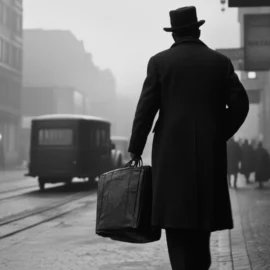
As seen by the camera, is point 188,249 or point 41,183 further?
A: point 41,183

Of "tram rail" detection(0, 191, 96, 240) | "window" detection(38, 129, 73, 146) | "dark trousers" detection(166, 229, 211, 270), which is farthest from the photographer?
"window" detection(38, 129, 73, 146)

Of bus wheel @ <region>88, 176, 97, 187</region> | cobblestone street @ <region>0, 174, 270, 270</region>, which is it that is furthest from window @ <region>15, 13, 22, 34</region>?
cobblestone street @ <region>0, 174, 270, 270</region>

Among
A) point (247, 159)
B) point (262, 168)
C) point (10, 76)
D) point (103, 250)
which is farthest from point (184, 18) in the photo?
point (10, 76)

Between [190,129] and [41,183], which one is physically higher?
[190,129]

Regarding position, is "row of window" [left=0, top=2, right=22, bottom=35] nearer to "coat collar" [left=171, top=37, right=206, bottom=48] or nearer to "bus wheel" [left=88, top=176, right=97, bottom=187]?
"bus wheel" [left=88, top=176, right=97, bottom=187]

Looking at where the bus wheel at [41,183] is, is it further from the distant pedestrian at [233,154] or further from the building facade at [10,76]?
the building facade at [10,76]

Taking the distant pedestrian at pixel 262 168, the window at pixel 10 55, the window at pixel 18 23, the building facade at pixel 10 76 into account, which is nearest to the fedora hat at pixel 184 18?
the distant pedestrian at pixel 262 168

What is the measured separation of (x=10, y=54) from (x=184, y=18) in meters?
54.4

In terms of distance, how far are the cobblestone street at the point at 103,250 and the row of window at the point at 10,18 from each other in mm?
46127

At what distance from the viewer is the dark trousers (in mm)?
3768

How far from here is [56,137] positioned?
19.5 meters

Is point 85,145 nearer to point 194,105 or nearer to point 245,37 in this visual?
point 245,37

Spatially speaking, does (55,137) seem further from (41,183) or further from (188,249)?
(188,249)

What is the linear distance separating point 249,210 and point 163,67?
28.5 feet
